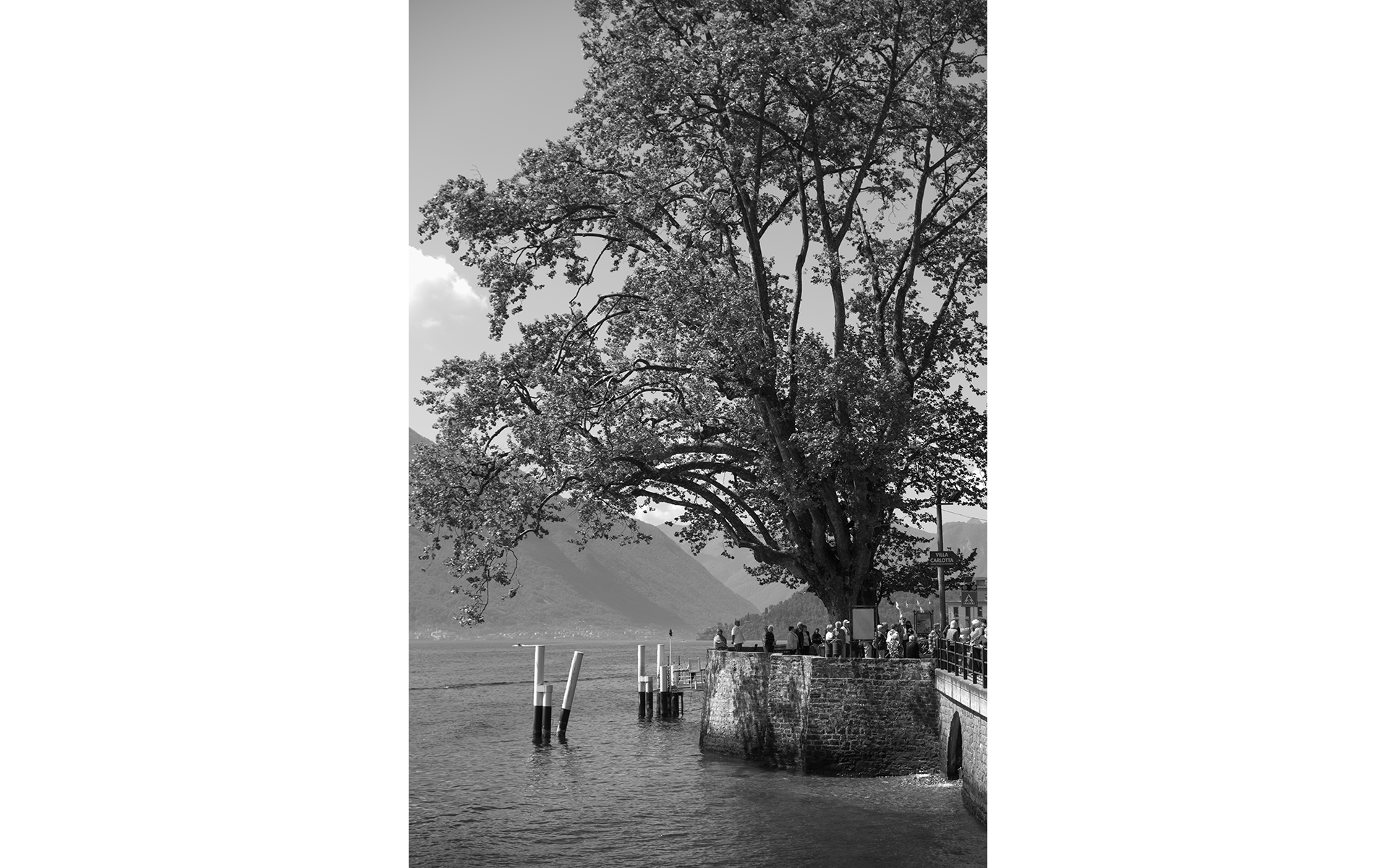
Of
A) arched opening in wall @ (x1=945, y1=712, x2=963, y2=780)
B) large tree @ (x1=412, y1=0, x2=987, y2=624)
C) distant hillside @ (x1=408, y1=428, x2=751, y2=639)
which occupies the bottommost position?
distant hillside @ (x1=408, y1=428, x2=751, y2=639)

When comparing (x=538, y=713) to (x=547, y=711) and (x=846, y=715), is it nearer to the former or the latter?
(x=547, y=711)

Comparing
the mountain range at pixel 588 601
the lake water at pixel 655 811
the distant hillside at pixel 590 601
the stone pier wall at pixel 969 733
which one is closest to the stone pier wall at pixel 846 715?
the lake water at pixel 655 811

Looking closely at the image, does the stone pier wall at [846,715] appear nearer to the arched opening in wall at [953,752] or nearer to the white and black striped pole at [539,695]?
the arched opening in wall at [953,752]

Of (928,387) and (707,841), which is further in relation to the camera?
(928,387)

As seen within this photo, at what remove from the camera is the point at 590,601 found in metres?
164

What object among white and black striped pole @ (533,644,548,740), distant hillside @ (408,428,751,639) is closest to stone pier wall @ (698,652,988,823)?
white and black striped pole @ (533,644,548,740)

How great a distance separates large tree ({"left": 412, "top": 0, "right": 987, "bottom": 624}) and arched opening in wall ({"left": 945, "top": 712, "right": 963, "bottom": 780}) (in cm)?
345

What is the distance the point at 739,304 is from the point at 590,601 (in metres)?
147

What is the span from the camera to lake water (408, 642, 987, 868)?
51.9 feet

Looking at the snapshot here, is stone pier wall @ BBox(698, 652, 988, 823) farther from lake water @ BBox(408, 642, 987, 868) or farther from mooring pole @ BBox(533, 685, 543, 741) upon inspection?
mooring pole @ BBox(533, 685, 543, 741)
